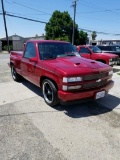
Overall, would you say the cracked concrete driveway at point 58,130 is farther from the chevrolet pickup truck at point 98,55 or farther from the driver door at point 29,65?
the chevrolet pickup truck at point 98,55

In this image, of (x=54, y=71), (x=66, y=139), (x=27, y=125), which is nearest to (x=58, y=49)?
(x=54, y=71)

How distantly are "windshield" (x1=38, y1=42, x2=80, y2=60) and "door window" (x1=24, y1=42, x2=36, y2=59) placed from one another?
309 millimetres

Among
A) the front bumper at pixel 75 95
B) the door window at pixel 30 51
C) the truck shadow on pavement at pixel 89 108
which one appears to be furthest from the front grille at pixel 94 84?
the door window at pixel 30 51

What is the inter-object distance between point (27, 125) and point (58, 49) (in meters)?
2.64

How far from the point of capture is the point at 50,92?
4.73 m

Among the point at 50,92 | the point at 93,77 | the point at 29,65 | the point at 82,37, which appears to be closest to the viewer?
the point at 93,77

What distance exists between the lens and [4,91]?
623cm

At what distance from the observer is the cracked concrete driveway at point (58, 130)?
9.47 ft

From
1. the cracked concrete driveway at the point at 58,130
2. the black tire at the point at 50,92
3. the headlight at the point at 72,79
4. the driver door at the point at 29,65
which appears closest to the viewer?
the cracked concrete driveway at the point at 58,130

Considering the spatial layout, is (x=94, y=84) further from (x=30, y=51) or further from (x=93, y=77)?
(x=30, y=51)

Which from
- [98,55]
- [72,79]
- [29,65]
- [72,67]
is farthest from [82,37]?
[72,79]

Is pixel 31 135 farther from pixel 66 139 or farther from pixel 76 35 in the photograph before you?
pixel 76 35

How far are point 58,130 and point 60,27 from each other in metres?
41.0

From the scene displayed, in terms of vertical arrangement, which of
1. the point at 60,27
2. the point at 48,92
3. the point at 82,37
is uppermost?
the point at 60,27
